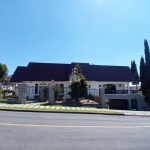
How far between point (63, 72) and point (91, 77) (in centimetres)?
557

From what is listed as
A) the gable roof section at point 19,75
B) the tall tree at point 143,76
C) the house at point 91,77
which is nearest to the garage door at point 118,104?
the house at point 91,77

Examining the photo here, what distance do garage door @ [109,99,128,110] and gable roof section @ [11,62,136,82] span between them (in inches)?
246

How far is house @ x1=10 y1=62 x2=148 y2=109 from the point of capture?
26.6 metres

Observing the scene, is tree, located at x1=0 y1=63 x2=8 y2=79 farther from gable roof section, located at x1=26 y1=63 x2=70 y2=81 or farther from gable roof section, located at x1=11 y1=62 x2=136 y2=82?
gable roof section, located at x1=26 y1=63 x2=70 y2=81

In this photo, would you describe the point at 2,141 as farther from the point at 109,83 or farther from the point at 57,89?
the point at 109,83

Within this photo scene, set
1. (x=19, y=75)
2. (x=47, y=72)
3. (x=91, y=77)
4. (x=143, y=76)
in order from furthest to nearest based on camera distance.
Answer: (x=91, y=77) → (x=47, y=72) → (x=19, y=75) → (x=143, y=76)

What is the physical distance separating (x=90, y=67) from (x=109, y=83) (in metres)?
5.14

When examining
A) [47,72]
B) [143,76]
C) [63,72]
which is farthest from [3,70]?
[143,76]

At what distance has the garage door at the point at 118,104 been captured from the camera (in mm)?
26000

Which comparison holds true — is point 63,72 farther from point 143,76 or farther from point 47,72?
point 143,76

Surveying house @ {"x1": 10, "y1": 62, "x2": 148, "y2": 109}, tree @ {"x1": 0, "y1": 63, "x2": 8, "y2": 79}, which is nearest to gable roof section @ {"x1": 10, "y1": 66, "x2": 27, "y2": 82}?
house @ {"x1": 10, "y1": 62, "x2": 148, "y2": 109}

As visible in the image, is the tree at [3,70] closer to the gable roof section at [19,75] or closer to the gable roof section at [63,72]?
the gable roof section at [19,75]

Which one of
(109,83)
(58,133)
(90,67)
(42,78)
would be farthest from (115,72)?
(58,133)

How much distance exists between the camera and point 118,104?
2634 cm
